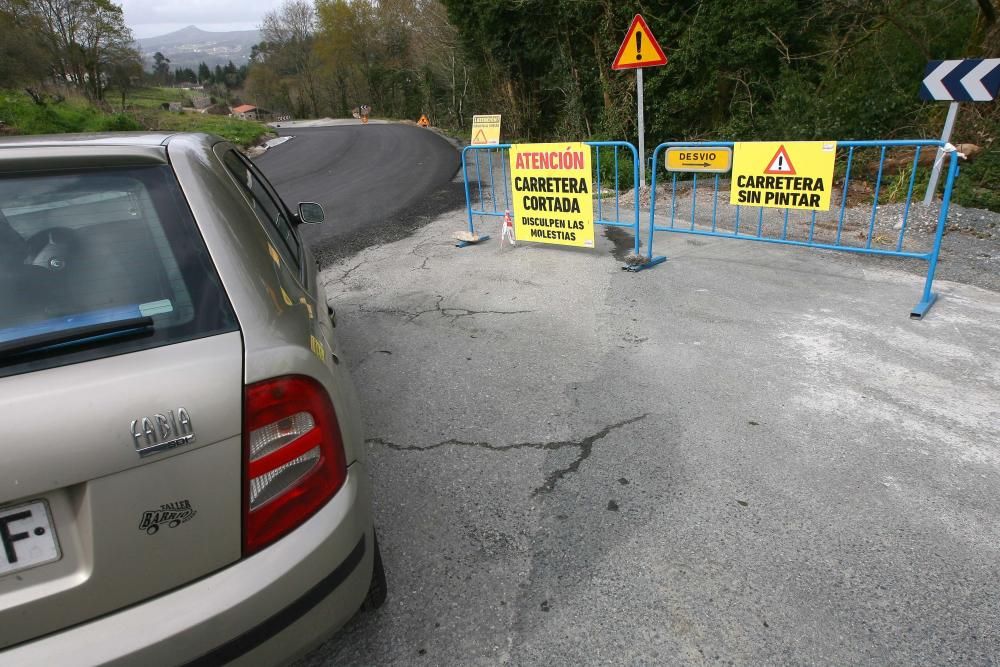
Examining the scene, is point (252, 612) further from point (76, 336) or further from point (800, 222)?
point (800, 222)

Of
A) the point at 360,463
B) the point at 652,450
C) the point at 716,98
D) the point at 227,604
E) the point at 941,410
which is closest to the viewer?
the point at 227,604

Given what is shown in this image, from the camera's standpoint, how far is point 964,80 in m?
7.38

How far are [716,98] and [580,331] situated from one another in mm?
10683

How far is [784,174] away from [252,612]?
576 cm

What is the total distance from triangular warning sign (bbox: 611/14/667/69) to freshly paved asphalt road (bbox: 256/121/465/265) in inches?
160

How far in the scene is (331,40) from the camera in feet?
186

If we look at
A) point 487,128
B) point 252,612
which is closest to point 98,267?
point 252,612

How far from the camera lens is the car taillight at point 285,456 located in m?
1.54

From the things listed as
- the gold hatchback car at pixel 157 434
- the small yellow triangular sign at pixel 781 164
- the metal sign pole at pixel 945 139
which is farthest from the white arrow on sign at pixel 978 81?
the gold hatchback car at pixel 157 434

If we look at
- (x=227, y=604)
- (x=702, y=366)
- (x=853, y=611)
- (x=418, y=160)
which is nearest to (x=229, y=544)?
(x=227, y=604)

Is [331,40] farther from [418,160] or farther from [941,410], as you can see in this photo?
[941,410]

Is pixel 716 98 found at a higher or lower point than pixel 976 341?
higher

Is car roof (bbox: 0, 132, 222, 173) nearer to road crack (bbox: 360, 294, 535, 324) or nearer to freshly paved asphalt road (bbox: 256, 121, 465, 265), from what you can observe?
road crack (bbox: 360, 294, 535, 324)

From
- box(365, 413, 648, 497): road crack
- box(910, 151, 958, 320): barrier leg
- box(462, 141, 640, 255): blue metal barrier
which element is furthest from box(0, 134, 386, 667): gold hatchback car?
box(462, 141, 640, 255): blue metal barrier
